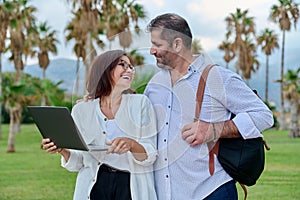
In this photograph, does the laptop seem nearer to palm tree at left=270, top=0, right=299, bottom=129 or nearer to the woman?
the woman

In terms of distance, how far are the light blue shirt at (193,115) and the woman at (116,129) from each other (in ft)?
0.16

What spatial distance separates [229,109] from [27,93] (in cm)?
2090

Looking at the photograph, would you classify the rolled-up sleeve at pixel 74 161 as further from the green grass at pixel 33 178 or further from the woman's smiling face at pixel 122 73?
the green grass at pixel 33 178

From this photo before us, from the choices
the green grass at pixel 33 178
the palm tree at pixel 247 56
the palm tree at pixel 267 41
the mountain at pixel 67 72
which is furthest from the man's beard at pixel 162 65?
the palm tree at pixel 267 41

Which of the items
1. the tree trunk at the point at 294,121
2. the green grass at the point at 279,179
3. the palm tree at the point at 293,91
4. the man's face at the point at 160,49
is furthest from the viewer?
the tree trunk at the point at 294,121

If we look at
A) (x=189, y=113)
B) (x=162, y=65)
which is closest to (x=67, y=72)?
(x=162, y=65)

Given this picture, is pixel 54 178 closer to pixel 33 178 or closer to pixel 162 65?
pixel 33 178

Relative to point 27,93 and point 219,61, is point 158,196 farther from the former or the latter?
point 27,93

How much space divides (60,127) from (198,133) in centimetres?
44

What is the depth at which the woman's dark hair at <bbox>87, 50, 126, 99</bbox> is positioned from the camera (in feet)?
7.43

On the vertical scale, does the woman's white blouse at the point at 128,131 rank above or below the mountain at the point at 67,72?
below

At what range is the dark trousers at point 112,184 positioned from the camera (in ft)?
7.59

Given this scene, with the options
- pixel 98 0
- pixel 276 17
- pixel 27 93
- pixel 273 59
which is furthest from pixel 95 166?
pixel 273 59

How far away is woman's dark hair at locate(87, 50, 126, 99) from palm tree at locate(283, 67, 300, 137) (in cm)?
2612
